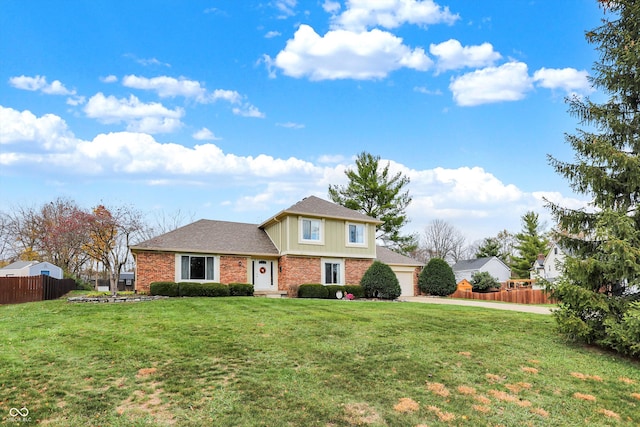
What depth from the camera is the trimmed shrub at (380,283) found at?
20984 millimetres

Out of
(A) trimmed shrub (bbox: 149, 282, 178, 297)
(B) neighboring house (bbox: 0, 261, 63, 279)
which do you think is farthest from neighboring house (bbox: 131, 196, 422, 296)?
(B) neighboring house (bbox: 0, 261, 63, 279)

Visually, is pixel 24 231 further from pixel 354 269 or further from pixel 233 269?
pixel 354 269

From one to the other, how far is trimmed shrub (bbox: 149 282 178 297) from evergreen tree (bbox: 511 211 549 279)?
38.6 meters

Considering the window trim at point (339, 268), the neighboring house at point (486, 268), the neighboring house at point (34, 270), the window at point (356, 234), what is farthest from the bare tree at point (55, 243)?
the neighboring house at point (486, 268)

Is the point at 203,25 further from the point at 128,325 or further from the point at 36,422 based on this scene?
the point at 36,422

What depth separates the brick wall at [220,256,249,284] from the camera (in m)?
20.6

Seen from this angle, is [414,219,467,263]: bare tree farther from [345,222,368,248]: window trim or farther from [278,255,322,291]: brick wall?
[278,255,322,291]: brick wall

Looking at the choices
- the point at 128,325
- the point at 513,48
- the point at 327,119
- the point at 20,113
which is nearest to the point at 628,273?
the point at 128,325

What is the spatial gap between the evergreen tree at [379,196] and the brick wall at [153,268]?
19726mm

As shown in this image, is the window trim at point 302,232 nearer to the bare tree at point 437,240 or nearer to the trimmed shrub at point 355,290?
the trimmed shrub at point 355,290

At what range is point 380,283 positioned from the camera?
2102cm

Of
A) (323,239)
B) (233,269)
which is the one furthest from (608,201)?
(233,269)

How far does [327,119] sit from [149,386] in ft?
55.3

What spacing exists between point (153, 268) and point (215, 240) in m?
3.53
